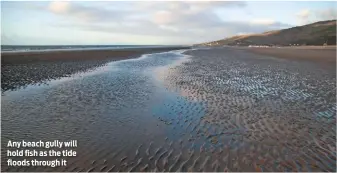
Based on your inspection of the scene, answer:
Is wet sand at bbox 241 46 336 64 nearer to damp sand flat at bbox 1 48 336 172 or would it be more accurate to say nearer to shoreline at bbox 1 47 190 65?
damp sand flat at bbox 1 48 336 172

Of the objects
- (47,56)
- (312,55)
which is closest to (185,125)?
(47,56)

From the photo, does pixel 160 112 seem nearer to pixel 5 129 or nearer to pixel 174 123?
pixel 174 123

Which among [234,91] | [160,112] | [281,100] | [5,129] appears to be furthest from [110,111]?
[281,100]

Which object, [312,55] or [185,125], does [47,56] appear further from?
[312,55]

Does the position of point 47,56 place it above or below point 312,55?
below

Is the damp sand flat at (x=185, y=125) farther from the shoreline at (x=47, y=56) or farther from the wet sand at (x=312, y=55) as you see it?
the wet sand at (x=312, y=55)

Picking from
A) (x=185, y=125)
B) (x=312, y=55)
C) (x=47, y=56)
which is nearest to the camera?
(x=185, y=125)

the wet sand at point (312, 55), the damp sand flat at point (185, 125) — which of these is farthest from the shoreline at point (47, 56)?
the wet sand at point (312, 55)

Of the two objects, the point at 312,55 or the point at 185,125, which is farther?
the point at 312,55
